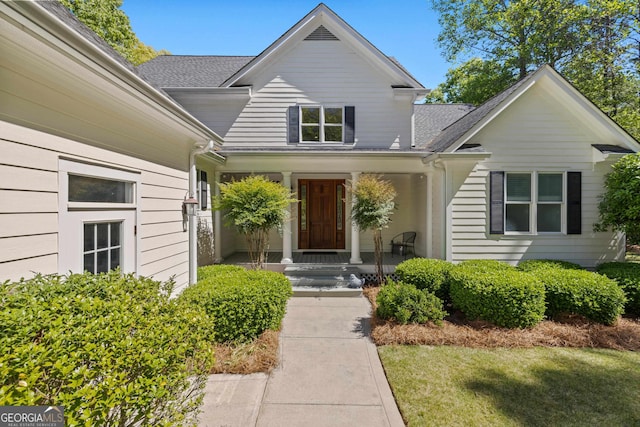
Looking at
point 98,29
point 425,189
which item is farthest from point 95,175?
point 98,29

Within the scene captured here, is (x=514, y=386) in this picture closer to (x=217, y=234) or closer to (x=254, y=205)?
(x=254, y=205)

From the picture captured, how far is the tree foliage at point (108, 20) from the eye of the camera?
45.9 ft

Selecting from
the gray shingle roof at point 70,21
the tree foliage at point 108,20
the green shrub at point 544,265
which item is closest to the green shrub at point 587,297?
the green shrub at point 544,265

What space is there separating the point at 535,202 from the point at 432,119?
553cm

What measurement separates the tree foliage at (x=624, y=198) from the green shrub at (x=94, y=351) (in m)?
8.74

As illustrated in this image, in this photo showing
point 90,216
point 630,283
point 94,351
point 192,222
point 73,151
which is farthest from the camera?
point 192,222

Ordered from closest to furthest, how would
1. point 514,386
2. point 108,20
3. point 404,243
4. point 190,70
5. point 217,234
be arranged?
point 514,386, point 217,234, point 404,243, point 190,70, point 108,20

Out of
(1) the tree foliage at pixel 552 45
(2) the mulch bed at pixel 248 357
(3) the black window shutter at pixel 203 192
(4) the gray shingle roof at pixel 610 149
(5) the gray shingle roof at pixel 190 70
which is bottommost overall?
(2) the mulch bed at pixel 248 357

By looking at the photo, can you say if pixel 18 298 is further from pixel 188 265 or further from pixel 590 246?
pixel 590 246

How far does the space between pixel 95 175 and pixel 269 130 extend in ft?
20.3

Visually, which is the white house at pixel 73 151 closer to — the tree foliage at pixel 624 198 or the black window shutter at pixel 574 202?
the black window shutter at pixel 574 202

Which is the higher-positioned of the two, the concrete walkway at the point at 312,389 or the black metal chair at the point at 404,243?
the black metal chair at the point at 404,243

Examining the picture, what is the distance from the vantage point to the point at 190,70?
10.6 metres

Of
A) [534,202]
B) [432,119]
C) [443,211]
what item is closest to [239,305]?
[443,211]
